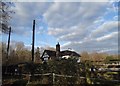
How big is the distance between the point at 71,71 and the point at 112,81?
169 cm

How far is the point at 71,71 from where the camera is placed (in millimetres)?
8984

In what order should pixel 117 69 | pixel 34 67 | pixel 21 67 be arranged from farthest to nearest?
pixel 21 67, pixel 34 67, pixel 117 69

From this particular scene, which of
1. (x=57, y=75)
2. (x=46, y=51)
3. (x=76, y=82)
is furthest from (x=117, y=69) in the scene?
(x=46, y=51)

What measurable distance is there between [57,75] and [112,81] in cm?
226

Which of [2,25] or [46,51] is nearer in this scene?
[2,25]

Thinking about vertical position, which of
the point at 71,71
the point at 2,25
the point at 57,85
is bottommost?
the point at 57,85

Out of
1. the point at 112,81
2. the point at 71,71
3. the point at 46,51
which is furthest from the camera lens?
the point at 46,51

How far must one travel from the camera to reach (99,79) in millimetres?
8625

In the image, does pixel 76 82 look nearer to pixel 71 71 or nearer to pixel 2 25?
pixel 71 71

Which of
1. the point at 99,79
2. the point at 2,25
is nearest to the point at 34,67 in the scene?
the point at 2,25

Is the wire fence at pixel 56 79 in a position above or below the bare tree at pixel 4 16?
below

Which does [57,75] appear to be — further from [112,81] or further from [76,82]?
[112,81]

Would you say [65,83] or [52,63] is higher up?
[52,63]

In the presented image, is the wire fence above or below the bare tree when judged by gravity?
below
